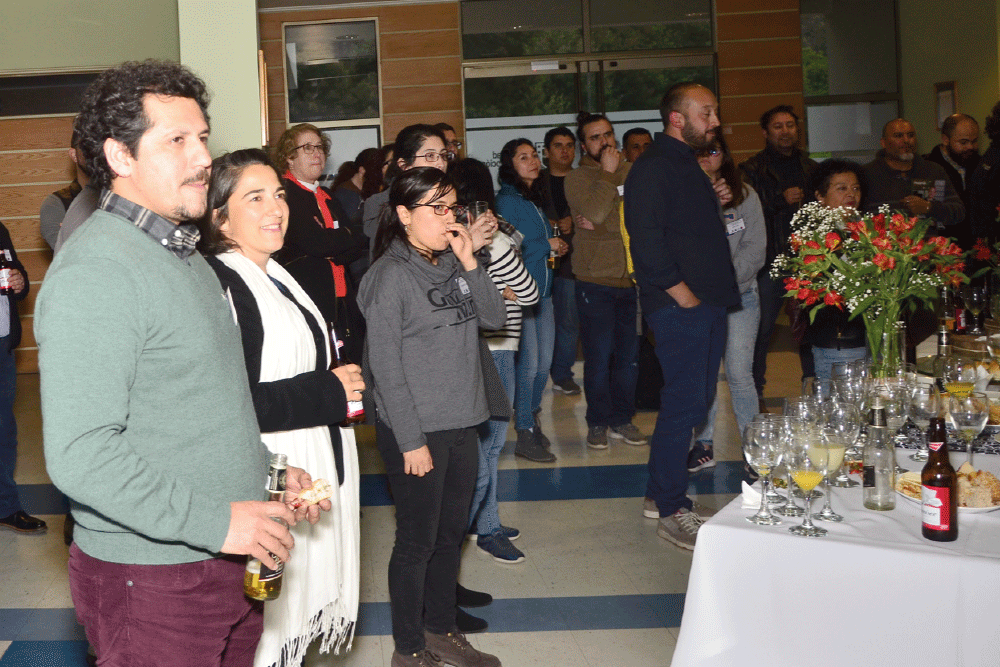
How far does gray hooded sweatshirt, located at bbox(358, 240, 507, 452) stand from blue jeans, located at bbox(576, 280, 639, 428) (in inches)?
100

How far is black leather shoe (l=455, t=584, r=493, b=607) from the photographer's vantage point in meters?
3.30

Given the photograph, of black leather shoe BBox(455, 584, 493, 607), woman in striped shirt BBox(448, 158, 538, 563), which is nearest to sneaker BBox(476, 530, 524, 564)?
woman in striped shirt BBox(448, 158, 538, 563)

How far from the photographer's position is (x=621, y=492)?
4547 mm

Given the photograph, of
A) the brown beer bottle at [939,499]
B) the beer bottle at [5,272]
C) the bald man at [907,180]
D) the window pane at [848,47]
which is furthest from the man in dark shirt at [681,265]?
the window pane at [848,47]

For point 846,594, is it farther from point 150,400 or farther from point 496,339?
point 496,339

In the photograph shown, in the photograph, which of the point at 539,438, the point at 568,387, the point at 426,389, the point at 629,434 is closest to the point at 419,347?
the point at 426,389

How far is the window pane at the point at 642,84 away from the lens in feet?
33.7

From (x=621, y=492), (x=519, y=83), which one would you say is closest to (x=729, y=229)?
(x=621, y=492)

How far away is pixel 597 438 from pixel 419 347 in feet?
9.36

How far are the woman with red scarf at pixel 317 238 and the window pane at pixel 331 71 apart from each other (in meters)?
5.99

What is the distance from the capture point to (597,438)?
17.5ft

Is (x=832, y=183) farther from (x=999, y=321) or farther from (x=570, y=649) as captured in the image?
(x=570, y=649)

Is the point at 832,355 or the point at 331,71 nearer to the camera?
the point at 832,355

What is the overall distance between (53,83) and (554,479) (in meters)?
6.46
